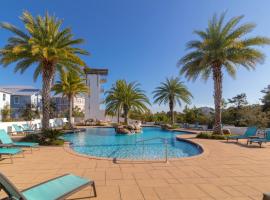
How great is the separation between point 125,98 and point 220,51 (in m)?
18.1

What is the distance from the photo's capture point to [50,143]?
42.1ft

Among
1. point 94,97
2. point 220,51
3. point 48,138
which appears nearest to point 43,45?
point 48,138

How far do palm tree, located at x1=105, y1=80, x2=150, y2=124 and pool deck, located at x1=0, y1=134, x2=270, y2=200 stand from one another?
23.9m

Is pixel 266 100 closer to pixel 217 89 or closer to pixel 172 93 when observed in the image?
pixel 172 93

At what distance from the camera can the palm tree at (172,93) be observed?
34.6m

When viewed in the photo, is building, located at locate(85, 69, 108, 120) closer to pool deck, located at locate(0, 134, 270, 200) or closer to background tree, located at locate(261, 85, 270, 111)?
background tree, located at locate(261, 85, 270, 111)

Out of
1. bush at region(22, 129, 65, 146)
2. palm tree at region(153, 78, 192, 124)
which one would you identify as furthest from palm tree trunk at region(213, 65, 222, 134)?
palm tree at region(153, 78, 192, 124)

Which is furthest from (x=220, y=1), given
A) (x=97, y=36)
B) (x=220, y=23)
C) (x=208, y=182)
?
(x=97, y=36)

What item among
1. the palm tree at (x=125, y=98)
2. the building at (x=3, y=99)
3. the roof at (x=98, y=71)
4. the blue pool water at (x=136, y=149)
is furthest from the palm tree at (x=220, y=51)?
the building at (x=3, y=99)

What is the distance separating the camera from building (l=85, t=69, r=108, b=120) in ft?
141

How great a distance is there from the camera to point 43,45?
14.2 meters

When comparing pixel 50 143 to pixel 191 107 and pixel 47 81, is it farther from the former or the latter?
pixel 191 107

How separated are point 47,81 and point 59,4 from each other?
22.0 ft

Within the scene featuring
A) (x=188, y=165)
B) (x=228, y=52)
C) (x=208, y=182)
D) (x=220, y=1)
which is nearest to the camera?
(x=208, y=182)
